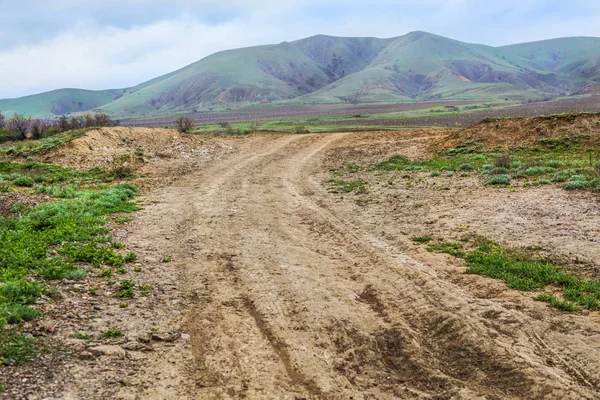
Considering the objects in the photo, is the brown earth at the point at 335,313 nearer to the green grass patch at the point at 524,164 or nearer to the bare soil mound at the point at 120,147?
the green grass patch at the point at 524,164

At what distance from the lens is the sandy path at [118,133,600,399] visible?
16.6 feet

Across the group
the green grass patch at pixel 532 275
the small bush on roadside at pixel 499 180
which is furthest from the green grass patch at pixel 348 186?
the green grass patch at pixel 532 275

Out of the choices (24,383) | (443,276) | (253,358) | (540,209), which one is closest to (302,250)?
(443,276)

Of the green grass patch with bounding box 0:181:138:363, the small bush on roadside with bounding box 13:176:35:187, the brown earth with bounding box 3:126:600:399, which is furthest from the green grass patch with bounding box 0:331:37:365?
the small bush on roadside with bounding box 13:176:35:187

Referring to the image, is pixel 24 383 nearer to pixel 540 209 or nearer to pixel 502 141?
pixel 540 209

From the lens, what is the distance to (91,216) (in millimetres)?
11641

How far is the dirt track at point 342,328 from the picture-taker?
5.06 meters

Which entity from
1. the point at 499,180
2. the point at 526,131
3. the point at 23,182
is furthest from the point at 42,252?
the point at 526,131

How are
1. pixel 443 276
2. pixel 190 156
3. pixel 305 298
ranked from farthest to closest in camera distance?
pixel 190 156 < pixel 443 276 < pixel 305 298

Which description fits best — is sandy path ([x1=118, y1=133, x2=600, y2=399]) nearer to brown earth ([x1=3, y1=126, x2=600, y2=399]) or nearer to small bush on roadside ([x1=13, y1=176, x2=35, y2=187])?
brown earth ([x1=3, y1=126, x2=600, y2=399])

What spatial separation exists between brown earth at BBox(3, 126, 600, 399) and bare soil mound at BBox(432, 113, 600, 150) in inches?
491

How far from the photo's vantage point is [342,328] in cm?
636

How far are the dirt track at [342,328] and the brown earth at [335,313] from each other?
0.02 metres

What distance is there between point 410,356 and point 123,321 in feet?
14.5
